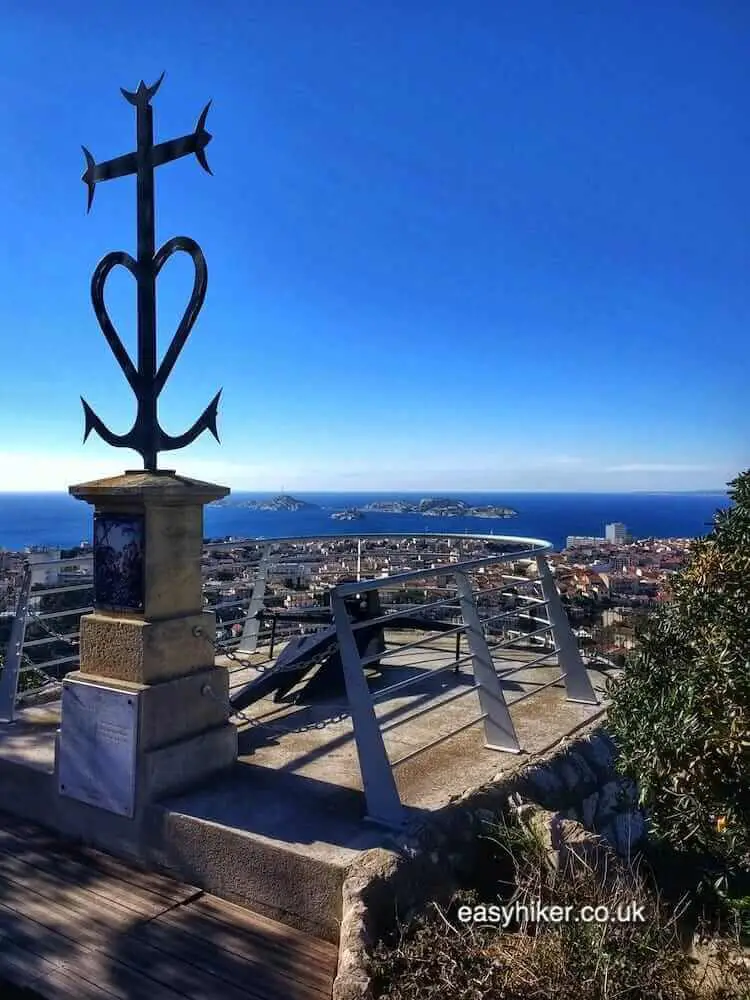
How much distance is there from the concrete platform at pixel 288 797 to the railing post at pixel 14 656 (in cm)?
14

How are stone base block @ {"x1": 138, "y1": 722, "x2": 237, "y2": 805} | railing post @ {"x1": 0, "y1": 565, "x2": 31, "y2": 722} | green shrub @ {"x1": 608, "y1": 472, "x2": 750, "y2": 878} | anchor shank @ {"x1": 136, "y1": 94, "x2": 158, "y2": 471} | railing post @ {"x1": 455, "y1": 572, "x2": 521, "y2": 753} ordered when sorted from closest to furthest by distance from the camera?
green shrub @ {"x1": 608, "y1": 472, "x2": 750, "y2": 878}
stone base block @ {"x1": 138, "y1": 722, "x2": 237, "y2": 805}
anchor shank @ {"x1": 136, "y1": 94, "x2": 158, "y2": 471}
railing post @ {"x1": 455, "y1": 572, "x2": 521, "y2": 753}
railing post @ {"x1": 0, "y1": 565, "x2": 31, "y2": 722}

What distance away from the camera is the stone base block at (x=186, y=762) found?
3848 mm

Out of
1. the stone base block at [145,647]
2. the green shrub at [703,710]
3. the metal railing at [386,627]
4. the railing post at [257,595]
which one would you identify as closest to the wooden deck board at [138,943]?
the metal railing at [386,627]

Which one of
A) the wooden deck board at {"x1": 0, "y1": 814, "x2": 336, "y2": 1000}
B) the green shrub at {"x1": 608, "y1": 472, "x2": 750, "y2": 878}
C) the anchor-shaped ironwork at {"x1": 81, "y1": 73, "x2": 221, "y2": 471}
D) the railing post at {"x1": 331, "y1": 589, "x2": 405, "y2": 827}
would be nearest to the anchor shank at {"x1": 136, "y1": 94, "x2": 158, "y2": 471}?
the anchor-shaped ironwork at {"x1": 81, "y1": 73, "x2": 221, "y2": 471}

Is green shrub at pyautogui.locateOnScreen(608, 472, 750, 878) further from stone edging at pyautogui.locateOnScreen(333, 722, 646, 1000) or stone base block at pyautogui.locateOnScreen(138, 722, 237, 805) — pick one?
stone base block at pyautogui.locateOnScreen(138, 722, 237, 805)

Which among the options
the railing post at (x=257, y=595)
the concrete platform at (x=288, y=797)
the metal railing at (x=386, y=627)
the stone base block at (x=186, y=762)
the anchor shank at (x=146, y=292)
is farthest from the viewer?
the railing post at (x=257, y=595)

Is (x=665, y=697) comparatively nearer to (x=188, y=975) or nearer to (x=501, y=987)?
(x=501, y=987)

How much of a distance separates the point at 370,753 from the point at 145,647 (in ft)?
4.59

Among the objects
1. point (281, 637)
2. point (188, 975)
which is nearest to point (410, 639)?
point (281, 637)

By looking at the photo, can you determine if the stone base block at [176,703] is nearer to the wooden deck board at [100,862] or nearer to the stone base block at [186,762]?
the stone base block at [186,762]

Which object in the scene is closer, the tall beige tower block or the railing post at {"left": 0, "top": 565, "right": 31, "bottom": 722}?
the tall beige tower block

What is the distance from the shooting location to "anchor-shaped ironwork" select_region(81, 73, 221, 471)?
425 cm

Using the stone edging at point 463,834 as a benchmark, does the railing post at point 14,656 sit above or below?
above

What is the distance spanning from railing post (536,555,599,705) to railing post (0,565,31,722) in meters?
4.06
